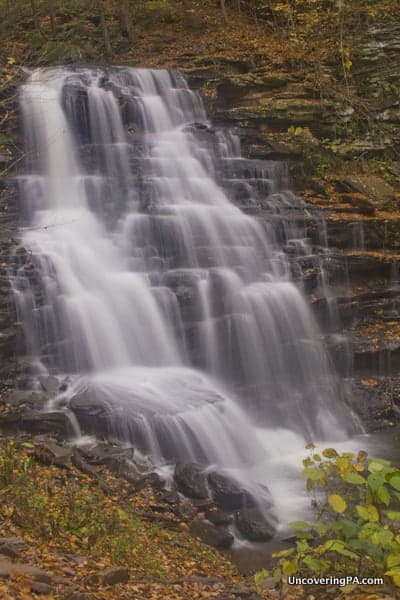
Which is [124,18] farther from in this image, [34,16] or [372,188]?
[372,188]

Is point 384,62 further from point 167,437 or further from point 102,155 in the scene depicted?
point 167,437

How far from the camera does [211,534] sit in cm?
699

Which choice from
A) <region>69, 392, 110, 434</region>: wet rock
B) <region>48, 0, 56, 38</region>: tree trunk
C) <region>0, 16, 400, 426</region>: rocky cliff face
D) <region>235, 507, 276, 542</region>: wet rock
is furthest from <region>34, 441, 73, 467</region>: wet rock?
<region>48, 0, 56, 38</region>: tree trunk

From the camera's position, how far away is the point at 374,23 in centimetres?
1806

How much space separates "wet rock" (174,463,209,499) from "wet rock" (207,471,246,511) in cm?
10

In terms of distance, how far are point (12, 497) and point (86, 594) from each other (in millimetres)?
2080

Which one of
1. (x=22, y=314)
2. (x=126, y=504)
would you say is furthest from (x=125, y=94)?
(x=126, y=504)

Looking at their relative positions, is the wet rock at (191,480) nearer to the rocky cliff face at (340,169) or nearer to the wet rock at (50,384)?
the wet rock at (50,384)

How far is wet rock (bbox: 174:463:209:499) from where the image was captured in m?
7.65

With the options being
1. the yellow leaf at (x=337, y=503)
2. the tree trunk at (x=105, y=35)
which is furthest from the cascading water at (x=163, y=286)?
the yellow leaf at (x=337, y=503)

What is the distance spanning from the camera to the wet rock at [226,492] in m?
7.59

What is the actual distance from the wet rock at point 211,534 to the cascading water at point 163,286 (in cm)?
145

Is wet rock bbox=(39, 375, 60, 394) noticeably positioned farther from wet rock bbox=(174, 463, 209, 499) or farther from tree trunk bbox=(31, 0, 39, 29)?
tree trunk bbox=(31, 0, 39, 29)

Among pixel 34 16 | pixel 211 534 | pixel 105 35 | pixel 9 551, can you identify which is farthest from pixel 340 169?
pixel 9 551
